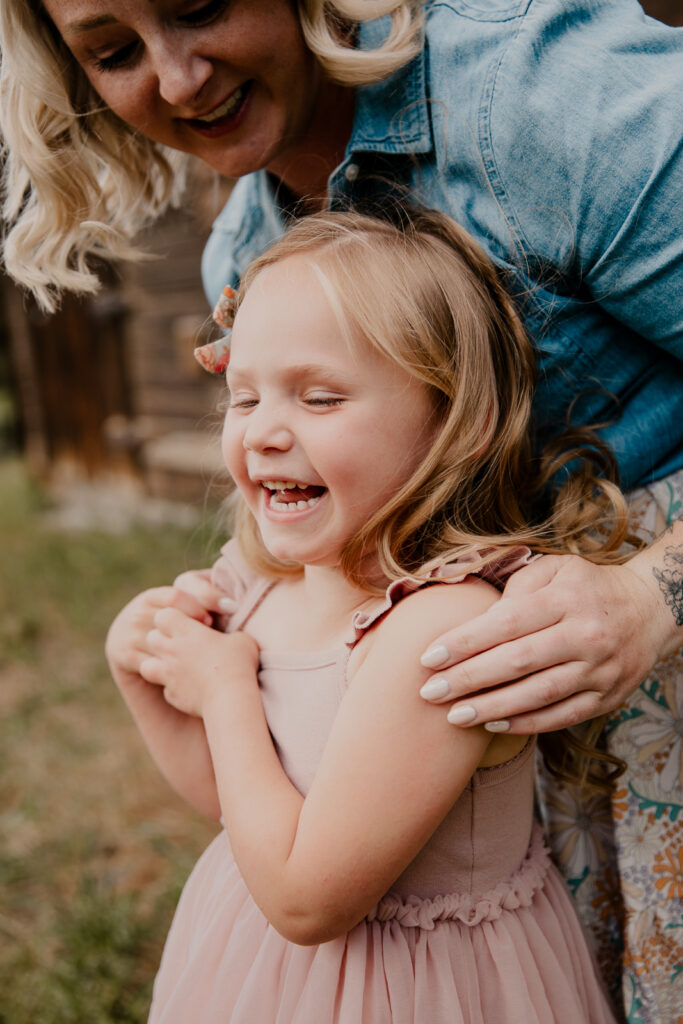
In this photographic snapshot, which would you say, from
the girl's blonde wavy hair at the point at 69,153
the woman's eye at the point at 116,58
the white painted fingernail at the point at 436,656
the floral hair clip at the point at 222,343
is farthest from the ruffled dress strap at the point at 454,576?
the woman's eye at the point at 116,58

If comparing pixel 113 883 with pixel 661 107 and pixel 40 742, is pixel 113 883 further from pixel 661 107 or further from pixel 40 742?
pixel 661 107

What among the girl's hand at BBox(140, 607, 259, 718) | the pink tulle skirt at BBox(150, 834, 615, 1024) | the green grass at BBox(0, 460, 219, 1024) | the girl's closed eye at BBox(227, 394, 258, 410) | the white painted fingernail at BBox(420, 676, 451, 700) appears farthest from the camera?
the green grass at BBox(0, 460, 219, 1024)

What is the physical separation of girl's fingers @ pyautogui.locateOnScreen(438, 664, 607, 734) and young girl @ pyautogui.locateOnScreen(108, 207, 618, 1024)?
0.10 feet

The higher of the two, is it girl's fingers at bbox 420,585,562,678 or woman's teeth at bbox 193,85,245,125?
woman's teeth at bbox 193,85,245,125

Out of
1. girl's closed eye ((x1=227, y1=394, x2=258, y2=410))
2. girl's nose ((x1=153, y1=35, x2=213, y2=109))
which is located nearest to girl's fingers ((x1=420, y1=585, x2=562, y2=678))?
girl's closed eye ((x1=227, y1=394, x2=258, y2=410))

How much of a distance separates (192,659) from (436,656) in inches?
20.3

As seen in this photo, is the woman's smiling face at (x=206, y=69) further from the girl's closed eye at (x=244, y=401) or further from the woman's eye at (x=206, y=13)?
the girl's closed eye at (x=244, y=401)

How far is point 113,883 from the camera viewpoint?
109 inches

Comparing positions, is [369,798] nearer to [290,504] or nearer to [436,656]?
[436,656]

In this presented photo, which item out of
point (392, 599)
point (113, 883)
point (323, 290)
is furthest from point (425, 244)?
point (113, 883)

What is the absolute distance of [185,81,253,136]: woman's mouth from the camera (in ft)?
5.32

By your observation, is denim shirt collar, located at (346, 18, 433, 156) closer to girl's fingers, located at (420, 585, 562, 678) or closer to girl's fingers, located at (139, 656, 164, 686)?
girl's fingers, located at (420, 585, 562, 678)

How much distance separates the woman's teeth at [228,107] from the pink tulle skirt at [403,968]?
136cm

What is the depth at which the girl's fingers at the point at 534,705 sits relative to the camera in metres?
1.14
